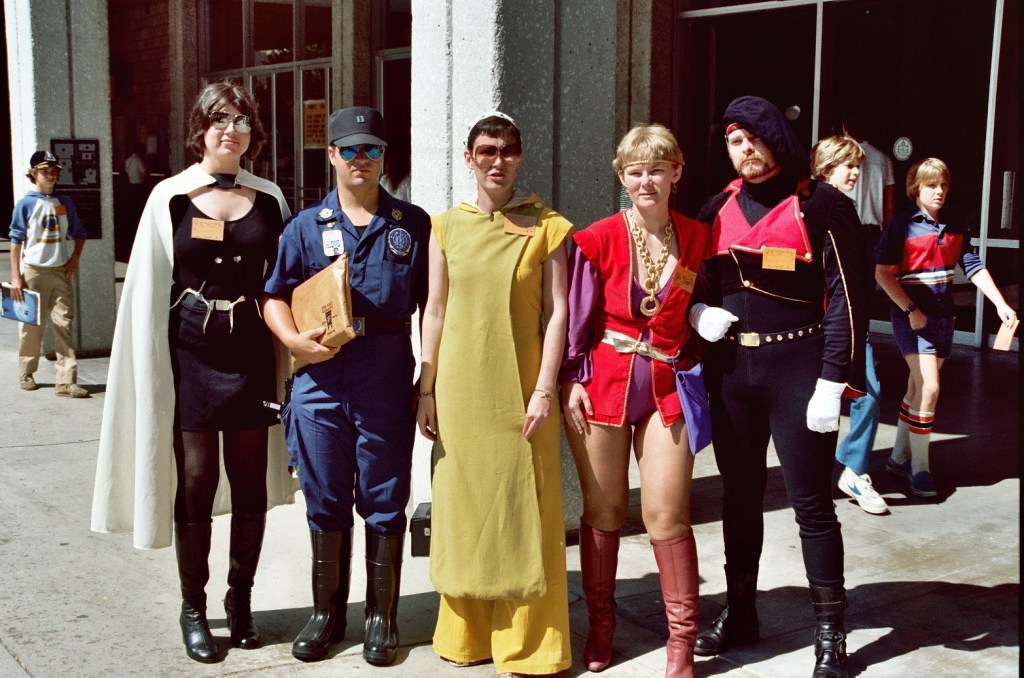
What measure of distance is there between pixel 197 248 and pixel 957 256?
4.05 metres

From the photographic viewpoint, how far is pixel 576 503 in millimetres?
5555

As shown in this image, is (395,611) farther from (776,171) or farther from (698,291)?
(776,171)

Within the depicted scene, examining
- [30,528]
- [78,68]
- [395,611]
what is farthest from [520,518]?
[78,68]

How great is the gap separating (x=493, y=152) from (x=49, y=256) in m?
5.92

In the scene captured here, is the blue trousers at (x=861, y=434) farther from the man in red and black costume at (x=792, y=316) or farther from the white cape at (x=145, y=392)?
the white cape at (x=145, y=392)

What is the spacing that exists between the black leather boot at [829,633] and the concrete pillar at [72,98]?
796 cm

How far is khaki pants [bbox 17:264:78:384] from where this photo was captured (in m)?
8.76

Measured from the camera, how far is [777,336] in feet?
13.1

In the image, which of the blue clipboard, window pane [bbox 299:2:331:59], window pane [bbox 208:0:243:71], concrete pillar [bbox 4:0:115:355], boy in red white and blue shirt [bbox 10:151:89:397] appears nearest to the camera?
the blue clipboard

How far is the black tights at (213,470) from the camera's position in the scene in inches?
168

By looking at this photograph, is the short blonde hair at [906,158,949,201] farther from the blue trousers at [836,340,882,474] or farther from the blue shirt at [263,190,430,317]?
the blue shirt at [263,190,430,317]

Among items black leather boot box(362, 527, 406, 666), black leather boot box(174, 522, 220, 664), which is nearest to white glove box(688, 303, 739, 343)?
black leather boot box(362, 527, 406, 666)

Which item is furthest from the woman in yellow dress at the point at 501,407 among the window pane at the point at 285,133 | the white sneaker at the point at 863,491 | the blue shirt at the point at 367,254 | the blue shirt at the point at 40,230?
the window pane at the point at 285,133

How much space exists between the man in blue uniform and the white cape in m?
0.36
